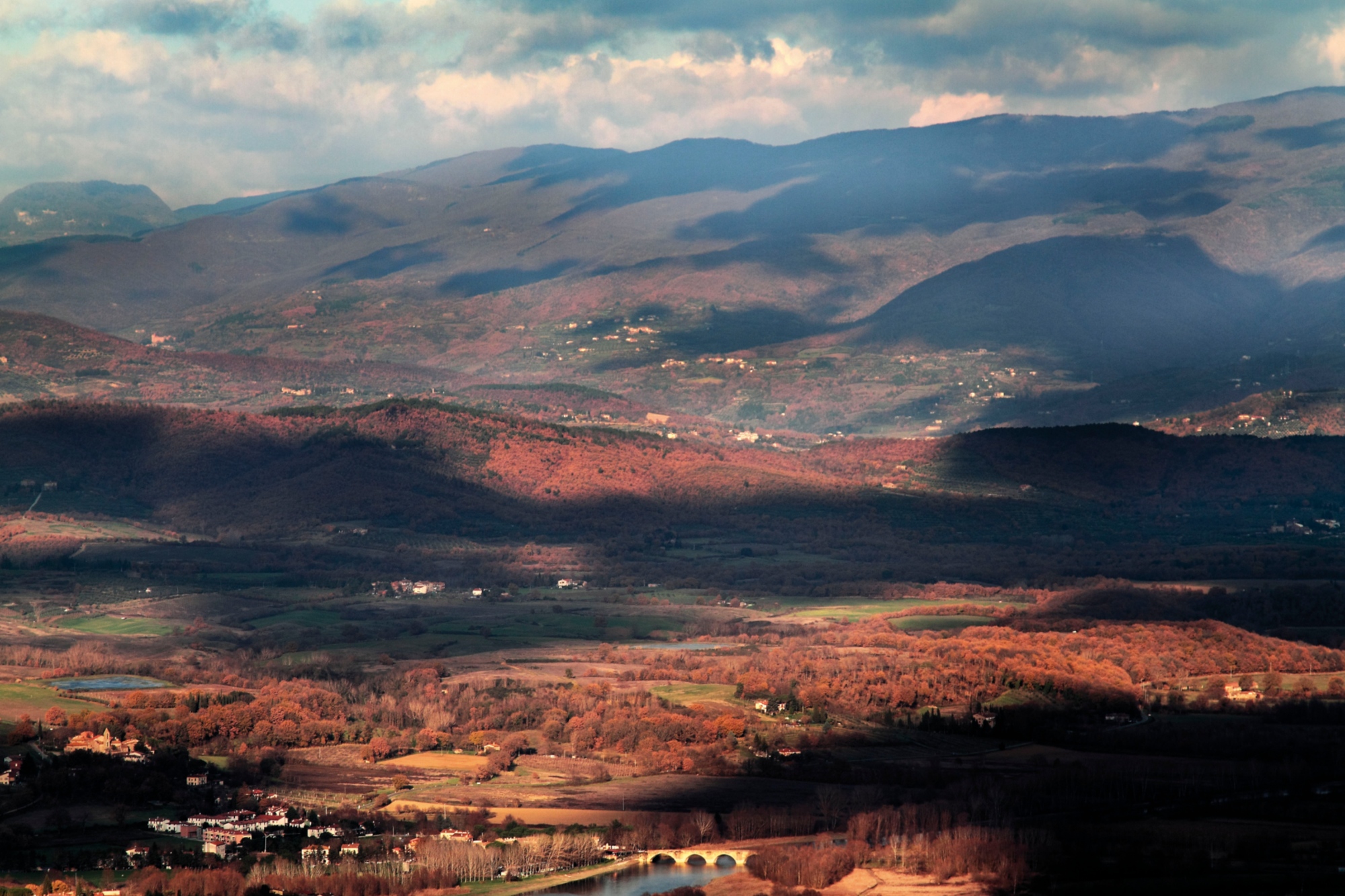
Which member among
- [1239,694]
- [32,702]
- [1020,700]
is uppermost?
[32,702]

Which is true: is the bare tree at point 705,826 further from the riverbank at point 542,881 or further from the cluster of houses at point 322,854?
the cluster of houses at point 322,854

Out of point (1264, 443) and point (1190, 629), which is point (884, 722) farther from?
point (1264, 443)

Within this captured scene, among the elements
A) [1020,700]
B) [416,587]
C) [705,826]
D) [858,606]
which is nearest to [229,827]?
[705,826]

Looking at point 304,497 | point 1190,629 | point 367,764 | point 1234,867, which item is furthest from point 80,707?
point 304,497

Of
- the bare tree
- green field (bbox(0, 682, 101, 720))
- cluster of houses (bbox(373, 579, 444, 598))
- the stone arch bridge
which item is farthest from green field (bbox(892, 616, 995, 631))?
green field (bbox(0, 682, 101, 720))

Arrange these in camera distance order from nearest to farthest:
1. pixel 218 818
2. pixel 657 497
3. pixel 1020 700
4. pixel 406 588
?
pixel 218 818 < pixel 1020 700 < pixel 406 588 < pixel 657 497

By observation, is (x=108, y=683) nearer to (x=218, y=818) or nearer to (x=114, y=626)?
(x=114, y=626)

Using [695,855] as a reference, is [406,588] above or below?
above
